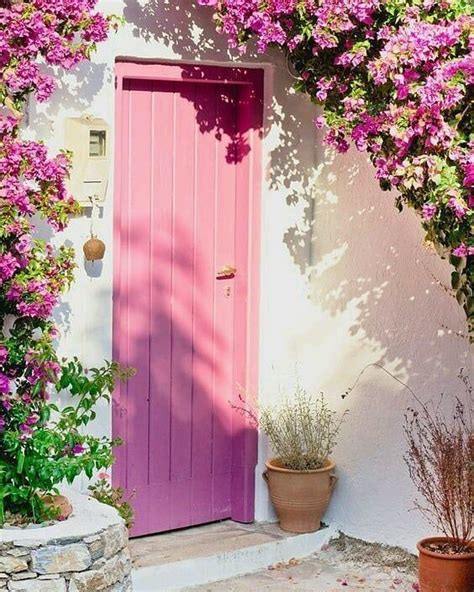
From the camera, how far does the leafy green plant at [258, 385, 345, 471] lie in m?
7.18

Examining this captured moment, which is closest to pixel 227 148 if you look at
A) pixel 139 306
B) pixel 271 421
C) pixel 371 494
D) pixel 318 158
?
pixel 318 158

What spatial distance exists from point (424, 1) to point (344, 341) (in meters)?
2.08

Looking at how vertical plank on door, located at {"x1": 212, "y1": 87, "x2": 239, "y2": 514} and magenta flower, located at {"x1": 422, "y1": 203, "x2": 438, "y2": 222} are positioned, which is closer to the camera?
magenta flower, located at {"x1": 422, "y1": 203, "x2": 438, "y2": 222}

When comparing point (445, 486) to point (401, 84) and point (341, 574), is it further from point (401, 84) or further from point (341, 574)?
point (401, 84)

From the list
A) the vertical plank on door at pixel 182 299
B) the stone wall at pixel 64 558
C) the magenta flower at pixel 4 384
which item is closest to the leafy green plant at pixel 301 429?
the vertical plank on door at pixel 182 299

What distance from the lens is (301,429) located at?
7.22 m

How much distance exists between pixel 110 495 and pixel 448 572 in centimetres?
160

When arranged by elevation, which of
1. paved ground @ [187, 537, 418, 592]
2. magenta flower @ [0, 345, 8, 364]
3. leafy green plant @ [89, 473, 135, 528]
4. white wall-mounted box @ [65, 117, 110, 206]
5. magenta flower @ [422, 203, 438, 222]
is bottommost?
paved ground @ [187, 537, 418, 592]

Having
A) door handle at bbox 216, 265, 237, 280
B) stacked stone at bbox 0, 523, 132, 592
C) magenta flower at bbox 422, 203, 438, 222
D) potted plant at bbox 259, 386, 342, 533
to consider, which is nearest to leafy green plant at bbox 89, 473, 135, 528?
potted plant at bbox 259, 386, 342, 533

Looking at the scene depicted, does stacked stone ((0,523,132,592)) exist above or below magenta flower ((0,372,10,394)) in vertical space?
below

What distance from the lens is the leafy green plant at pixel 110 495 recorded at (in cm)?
646

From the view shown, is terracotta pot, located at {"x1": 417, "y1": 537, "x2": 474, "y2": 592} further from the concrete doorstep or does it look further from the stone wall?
the stone wall

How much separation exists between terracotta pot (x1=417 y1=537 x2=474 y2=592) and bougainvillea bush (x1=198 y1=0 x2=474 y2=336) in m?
1.04

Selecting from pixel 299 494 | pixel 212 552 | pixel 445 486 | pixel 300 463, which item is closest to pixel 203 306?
pixel 300 463
